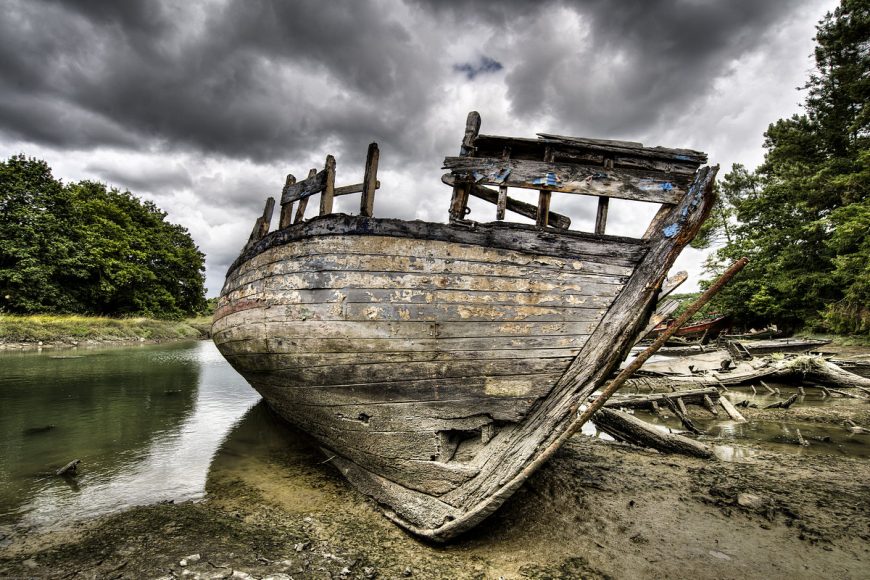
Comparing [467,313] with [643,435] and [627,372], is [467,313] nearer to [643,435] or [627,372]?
[627,372]

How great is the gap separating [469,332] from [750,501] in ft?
10.5

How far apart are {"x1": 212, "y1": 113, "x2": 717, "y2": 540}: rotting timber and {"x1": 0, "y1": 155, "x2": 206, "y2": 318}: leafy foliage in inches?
1026

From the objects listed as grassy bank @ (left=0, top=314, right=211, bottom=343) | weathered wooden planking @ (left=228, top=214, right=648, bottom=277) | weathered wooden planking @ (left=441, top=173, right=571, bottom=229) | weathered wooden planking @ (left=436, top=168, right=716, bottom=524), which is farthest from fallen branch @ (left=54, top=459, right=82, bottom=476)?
grassy bank @ (left=0, top=314, right=211, bottom=343)

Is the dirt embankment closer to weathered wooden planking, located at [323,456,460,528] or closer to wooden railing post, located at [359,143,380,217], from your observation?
weathered wooden planking, located at [323,456,460,528]

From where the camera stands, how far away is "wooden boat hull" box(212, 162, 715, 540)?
3.03m

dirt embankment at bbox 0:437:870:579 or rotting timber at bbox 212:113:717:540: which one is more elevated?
rotting timber at bbox 212:113:717:540

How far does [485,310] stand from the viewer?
3137 mm

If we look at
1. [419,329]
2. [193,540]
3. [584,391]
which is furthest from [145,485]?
[584,391]

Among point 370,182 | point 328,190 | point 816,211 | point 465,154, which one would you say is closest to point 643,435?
point 465,154

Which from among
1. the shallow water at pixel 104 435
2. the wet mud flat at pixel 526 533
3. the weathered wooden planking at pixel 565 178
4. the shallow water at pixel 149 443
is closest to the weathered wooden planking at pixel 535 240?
the weathered wooden planking at pixel 565 178

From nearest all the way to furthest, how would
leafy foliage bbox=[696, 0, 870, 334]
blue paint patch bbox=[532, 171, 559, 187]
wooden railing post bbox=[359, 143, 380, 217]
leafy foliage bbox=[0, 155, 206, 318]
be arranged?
blue paint patch bbox=[532, 171, 559, 187], wooden railing post bbox=[359, 143, 380, 217], leafy foliage bbox=[696, 0, 870, 334], leafy foliage bbox=[0, 155, 206, 318]

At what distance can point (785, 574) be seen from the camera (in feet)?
8.73

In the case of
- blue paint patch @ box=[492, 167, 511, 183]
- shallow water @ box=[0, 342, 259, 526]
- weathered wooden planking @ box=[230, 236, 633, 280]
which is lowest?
shallow water @ box=[0, 342, 259, 526]

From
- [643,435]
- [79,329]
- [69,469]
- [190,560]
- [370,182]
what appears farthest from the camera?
[79,329]
